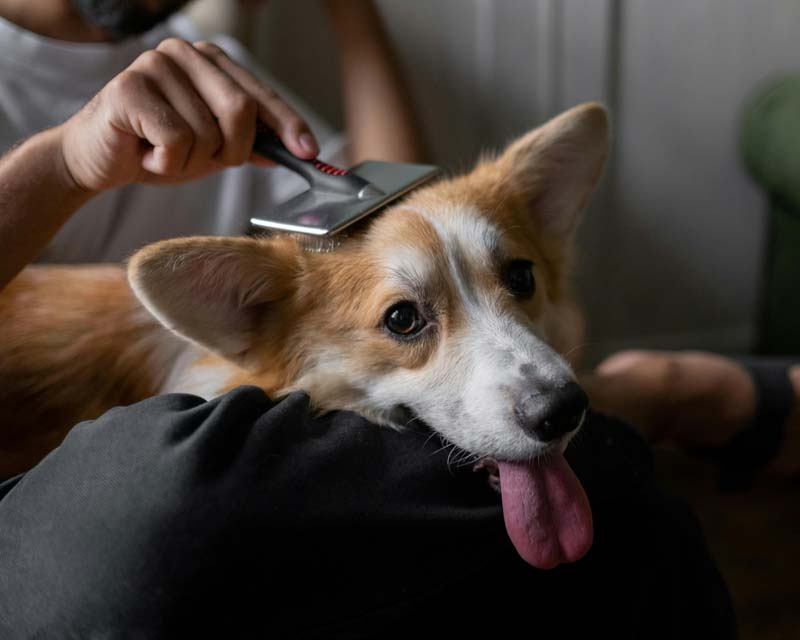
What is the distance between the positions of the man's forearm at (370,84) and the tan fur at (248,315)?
0.55 meters

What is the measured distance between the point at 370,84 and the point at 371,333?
0.89 meters

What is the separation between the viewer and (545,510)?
2.95ft

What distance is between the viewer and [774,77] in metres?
2.28

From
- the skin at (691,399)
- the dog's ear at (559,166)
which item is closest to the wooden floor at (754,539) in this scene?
the skin at (691,399)

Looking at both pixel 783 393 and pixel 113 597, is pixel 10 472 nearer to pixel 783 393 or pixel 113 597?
pixel 113 597

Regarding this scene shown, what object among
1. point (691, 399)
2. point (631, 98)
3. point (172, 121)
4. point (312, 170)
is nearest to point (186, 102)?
point (172, 121)

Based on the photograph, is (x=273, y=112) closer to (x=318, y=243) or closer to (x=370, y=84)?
(x=318, y=243)

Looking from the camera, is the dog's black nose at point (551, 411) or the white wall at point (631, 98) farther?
the white wall at point (631, 98)

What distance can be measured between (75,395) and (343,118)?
49.3 inches

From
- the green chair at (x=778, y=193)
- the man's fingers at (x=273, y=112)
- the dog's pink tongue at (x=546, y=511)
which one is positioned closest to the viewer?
the dog's pink tongue at (x=546, y=511)

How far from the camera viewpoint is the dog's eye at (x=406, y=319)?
104 centimetres

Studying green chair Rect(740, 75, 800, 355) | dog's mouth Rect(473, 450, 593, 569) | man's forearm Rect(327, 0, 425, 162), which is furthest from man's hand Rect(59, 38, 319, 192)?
Answer: green chair Rect(740, 75, 800, 355)

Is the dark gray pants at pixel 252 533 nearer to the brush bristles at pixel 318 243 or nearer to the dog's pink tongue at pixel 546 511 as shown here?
the dog's pink tongue at pixel 546 511

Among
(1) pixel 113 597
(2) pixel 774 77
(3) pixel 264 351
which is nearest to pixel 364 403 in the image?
(3) pixel 264 351
